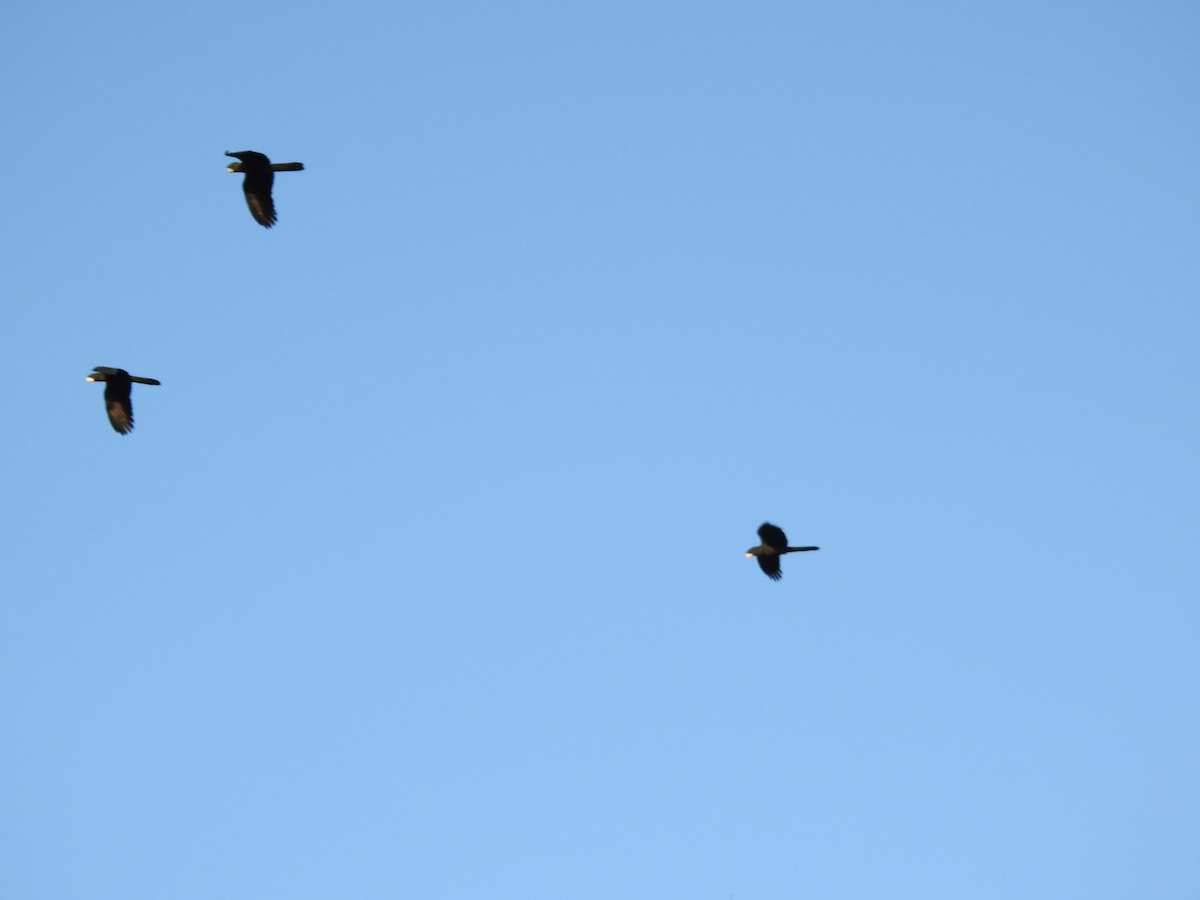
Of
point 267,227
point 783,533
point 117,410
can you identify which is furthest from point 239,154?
Result: point 783,533

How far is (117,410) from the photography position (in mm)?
43500

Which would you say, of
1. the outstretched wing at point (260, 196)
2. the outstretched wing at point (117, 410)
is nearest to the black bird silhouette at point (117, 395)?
the outstretched wing at point (117, 410)

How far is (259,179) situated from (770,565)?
55.9 ft

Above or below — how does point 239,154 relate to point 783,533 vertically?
above

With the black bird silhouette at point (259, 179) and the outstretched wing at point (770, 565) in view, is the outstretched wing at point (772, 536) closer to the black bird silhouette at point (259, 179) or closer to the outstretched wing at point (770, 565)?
the outstretched wing at point (770, 565)

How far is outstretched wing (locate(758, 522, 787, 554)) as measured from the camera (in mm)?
43094

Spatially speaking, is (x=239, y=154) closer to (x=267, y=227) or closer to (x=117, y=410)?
(x=267, y=227)

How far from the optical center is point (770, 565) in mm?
43969

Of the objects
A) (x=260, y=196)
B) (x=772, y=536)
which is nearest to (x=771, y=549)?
(x=772, y=536)

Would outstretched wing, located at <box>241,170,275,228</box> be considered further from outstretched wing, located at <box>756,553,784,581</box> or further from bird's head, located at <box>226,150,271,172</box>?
outstretched wing, located at <box>756,553,784,581</box>

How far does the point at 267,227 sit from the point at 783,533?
15.9 m

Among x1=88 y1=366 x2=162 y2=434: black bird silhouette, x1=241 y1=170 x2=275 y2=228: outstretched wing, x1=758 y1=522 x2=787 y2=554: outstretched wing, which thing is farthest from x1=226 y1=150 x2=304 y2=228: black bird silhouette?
x1=758 y1=522 x2=787 y2=554: outstretched wing

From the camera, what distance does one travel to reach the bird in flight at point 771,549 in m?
43.2

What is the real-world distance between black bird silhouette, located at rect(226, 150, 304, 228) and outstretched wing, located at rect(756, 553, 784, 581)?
52.2ft
